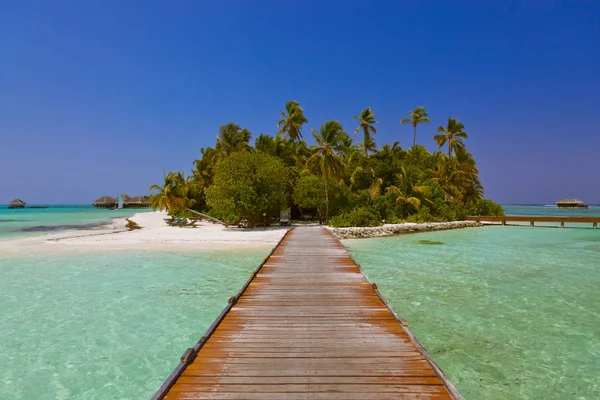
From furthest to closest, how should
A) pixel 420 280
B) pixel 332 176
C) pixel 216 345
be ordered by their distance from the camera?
pixel 332 176 < pixel 420 280 < pixel 216 345

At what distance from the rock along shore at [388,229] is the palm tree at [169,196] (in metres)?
17.9

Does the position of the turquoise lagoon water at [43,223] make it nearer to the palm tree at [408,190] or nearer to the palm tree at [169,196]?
the palm tree at [169,196]

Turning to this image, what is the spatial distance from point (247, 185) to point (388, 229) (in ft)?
39.7

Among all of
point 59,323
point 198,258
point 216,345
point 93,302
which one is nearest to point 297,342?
point 216,345

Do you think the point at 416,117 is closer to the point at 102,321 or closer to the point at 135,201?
the point at 102,321

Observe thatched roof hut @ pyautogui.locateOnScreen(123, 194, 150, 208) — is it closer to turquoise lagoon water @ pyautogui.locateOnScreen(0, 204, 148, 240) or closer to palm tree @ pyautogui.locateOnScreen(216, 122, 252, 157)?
turquoise lagoon water @ pyautogui.locateOnScreen(0, 204, 148, 240)

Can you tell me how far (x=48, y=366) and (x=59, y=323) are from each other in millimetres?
2306

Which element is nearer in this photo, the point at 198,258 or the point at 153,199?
the point at 198,258

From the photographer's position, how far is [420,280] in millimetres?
12047

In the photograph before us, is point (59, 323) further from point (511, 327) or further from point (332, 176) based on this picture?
point (332, 176)

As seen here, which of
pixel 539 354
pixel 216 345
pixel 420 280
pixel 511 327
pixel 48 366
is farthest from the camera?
pixel 420 280

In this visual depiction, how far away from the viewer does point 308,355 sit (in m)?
4.46

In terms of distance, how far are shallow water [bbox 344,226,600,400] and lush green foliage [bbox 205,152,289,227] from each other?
11248mm

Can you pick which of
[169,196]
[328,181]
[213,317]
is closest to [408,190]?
[328,181]
